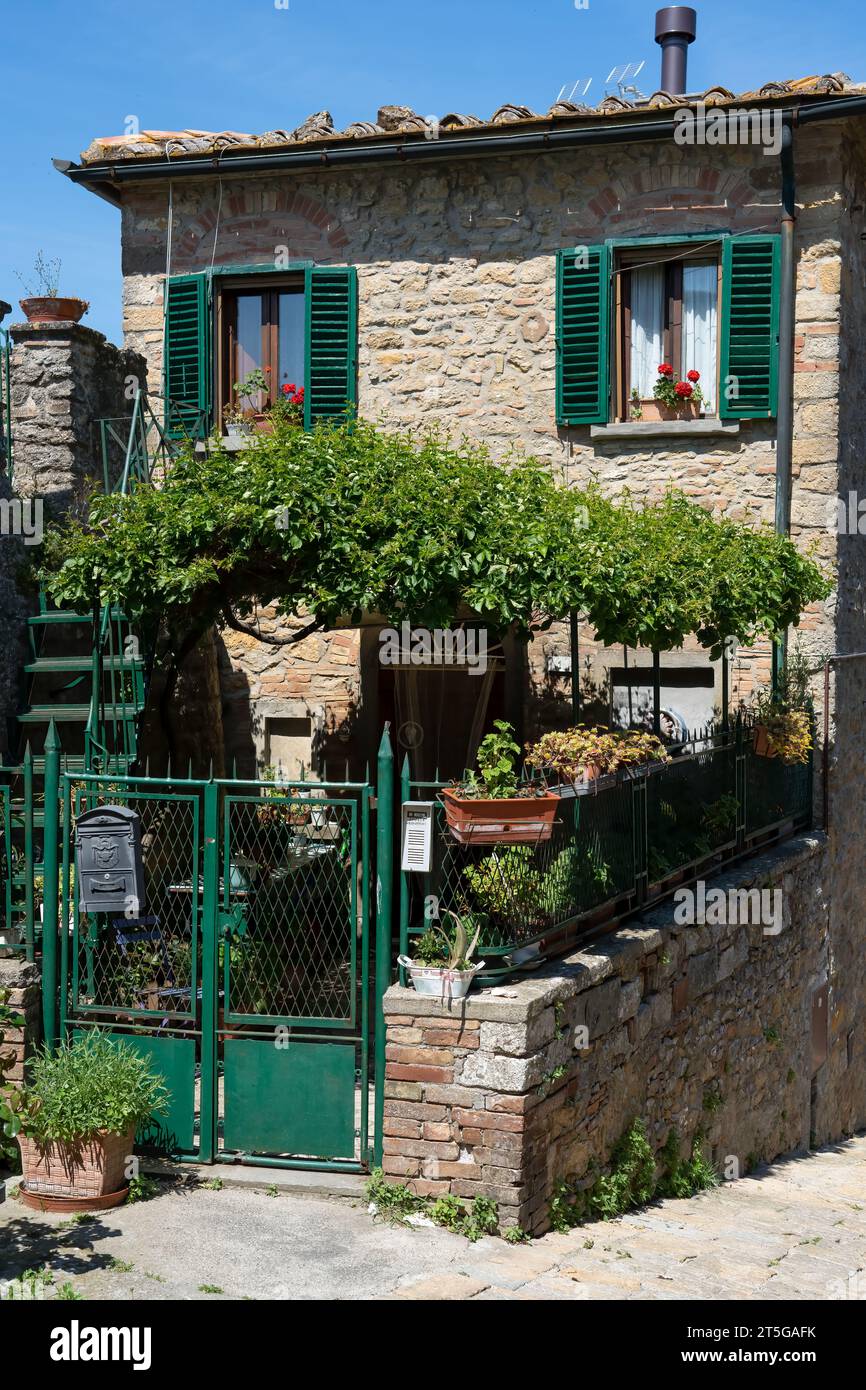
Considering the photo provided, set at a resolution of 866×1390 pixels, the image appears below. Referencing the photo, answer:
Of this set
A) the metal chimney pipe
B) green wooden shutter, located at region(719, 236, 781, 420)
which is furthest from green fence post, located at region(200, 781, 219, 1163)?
the metal chimney pipe

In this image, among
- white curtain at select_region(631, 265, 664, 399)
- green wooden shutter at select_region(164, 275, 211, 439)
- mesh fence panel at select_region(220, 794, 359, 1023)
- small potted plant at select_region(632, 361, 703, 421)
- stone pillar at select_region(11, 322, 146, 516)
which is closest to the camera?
mesh fence panel at select_region(220, 794, 359, 1023)

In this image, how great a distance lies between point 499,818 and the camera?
6.45m

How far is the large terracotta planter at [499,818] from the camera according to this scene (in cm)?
641

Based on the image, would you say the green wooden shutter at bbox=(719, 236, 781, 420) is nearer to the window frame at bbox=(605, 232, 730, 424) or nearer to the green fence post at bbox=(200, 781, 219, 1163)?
the window frame at bbox=(605, 232, 730, 424)

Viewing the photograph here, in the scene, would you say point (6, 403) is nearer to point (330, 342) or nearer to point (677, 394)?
point (330, 342)

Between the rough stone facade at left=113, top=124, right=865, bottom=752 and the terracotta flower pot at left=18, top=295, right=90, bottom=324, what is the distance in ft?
6.03

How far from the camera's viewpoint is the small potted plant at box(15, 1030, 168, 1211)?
20.6ft

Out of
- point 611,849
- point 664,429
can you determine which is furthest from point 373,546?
point 664,429

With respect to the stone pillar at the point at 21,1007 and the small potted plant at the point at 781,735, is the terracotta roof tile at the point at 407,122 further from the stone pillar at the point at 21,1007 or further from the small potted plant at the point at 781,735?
the stone pillar at the point at 21,1007

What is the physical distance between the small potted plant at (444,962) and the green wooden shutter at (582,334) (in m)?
6.12

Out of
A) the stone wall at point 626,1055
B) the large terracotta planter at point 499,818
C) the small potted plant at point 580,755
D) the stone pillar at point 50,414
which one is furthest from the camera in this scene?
the stone pillar at point 50,414

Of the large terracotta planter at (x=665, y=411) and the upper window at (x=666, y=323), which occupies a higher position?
the upper window at (x=666, y=323)

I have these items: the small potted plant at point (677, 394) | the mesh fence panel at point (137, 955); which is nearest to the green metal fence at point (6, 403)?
the mesh fence panel at point (137, 955)

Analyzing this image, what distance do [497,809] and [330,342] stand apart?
6.62 m
